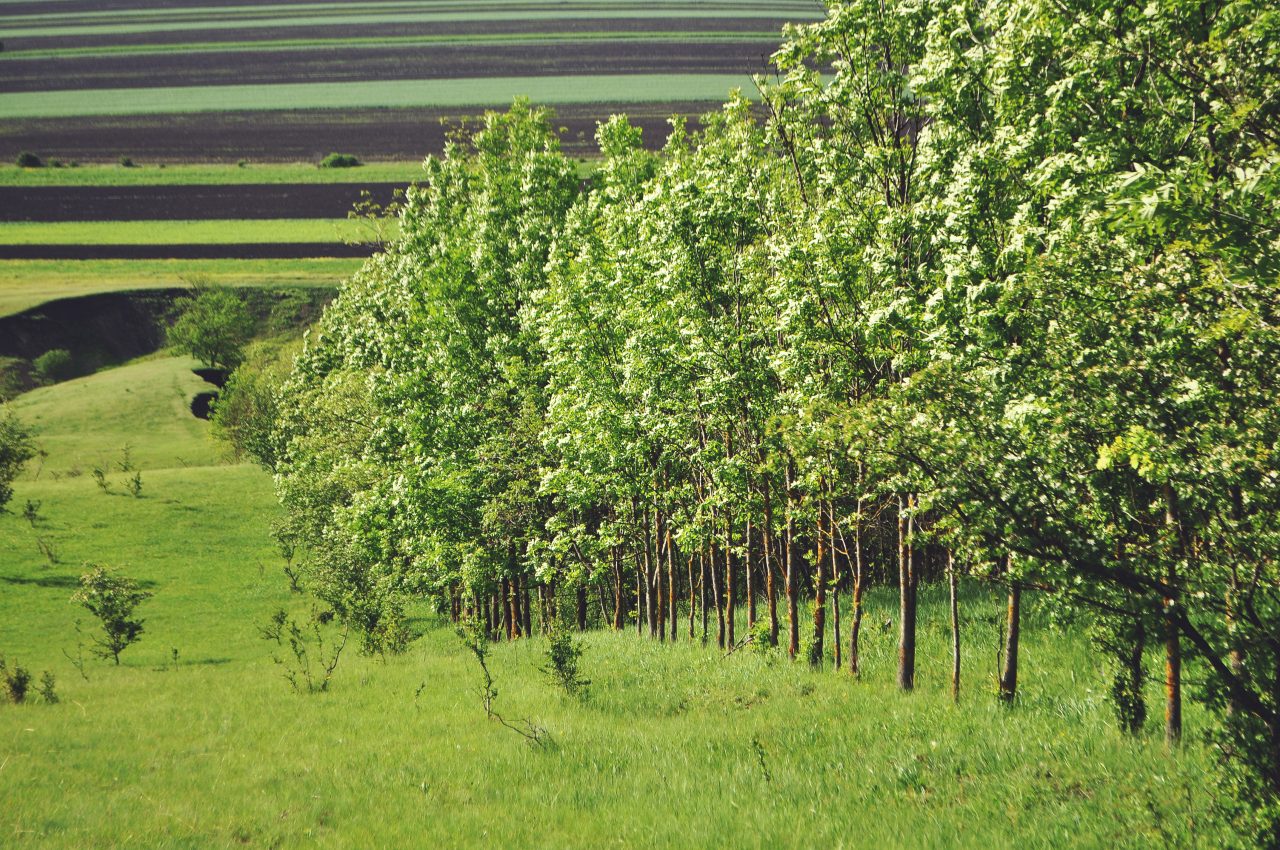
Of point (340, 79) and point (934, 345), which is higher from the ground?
point (340, 79)

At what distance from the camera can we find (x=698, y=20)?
19450 cm

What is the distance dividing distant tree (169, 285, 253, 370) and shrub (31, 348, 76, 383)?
11.5 metres

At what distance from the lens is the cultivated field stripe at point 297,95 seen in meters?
162

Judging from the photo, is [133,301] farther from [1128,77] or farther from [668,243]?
[1128,77]

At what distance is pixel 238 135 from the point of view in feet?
534

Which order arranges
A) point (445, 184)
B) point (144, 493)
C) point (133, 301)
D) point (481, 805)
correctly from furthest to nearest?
1. point (133, 301)
2. point (144, 493)
3. point (445, 184)
4. point (481, 805)

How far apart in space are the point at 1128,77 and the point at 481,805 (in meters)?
12.8

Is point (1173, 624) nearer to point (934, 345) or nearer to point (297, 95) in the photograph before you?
point (934, 345)

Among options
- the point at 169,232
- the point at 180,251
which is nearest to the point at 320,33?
the point at 169,232

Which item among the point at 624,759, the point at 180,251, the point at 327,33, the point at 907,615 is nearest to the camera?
the point at 624,759

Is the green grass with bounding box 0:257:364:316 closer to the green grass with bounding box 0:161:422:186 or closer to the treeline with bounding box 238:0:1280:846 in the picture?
the green grass with bounding box 0:161:422:186

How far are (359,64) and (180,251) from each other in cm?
7389

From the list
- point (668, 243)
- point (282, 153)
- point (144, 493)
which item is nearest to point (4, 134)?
point (282, 153)

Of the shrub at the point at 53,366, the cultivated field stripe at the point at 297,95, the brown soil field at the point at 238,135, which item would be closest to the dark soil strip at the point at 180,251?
the brown soil field at the point at 238,135
